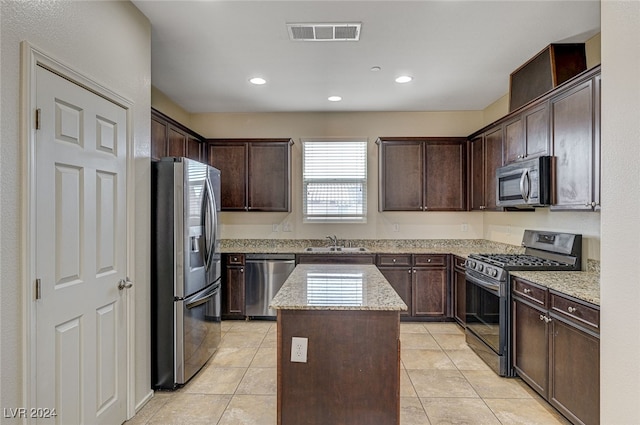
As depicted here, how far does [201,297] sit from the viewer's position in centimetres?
295

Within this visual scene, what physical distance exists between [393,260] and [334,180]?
1.45 metres

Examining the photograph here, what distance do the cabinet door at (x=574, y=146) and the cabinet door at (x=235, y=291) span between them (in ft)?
11.4

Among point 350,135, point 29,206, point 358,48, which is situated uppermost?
point 358,48

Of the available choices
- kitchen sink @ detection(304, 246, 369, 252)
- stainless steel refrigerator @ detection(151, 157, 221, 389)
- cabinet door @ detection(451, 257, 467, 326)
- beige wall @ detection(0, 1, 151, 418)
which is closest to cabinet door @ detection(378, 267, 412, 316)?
kitchen sink @ detection(304, 246, 369, 252)

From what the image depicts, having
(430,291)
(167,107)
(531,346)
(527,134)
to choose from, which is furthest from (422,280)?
(167,107)

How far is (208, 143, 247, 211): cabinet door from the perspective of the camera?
468cm

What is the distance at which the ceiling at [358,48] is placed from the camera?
2457 millimetres

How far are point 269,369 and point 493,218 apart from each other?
348 cm

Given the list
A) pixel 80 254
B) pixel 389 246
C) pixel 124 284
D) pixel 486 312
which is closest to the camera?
pixel 80 254

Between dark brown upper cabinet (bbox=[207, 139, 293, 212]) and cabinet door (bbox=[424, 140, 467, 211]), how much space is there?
1.90 meters

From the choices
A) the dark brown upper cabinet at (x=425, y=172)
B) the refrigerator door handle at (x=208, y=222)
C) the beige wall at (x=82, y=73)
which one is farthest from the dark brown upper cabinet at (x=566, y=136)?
the beige wall at (x=82, y=73)

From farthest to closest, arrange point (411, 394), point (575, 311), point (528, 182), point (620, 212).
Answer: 1. point (528, 182)
2. point (411, 394)
3. point (575, 311)
4. point (620, 212)

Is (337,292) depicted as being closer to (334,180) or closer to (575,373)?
(575,373)

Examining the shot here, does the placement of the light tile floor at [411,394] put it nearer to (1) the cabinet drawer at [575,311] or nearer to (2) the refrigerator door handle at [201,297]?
(2) the refrigerator door handle at [201,297]
